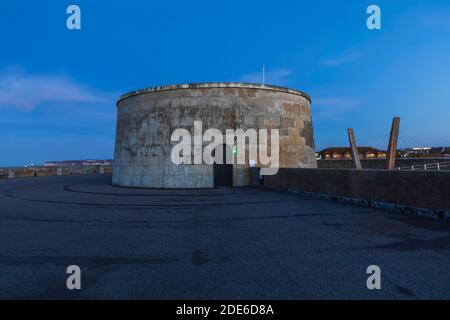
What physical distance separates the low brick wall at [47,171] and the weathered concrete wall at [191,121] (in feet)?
85.7

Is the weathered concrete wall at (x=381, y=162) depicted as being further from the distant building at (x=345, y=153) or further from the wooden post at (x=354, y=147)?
the distant building at (x=345, y=153)

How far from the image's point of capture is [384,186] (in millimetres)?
9633

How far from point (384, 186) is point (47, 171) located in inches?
1812

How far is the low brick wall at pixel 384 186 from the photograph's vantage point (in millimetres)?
7838

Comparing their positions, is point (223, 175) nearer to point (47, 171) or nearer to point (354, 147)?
point (354, 147)

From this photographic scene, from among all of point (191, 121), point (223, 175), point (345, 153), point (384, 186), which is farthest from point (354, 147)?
point (345, 153)

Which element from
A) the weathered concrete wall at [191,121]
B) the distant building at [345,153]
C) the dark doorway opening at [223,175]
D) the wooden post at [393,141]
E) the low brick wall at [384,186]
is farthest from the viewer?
the distant building at [345,153]

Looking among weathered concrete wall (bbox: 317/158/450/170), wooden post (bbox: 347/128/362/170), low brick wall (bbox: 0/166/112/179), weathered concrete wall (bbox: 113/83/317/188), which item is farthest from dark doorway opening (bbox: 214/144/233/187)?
low brick wall (bbox: 0/166/112/179)

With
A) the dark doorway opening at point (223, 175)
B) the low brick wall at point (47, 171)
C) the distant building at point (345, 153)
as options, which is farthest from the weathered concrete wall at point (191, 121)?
the distant building at point (345, 153)

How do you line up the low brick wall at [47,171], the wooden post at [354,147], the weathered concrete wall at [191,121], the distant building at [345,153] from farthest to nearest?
the distant building at [345,153] → the low brick wall at [47,171] → the weathered concrete wall at [191,121] → the wooden post at [354,147]

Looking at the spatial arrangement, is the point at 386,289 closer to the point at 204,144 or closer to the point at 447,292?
the point at 447,292

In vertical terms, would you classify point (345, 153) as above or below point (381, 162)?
above

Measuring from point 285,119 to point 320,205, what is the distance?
11.0 meters

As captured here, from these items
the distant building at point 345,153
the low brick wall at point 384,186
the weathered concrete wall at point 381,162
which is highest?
the distant building at point 345,153
